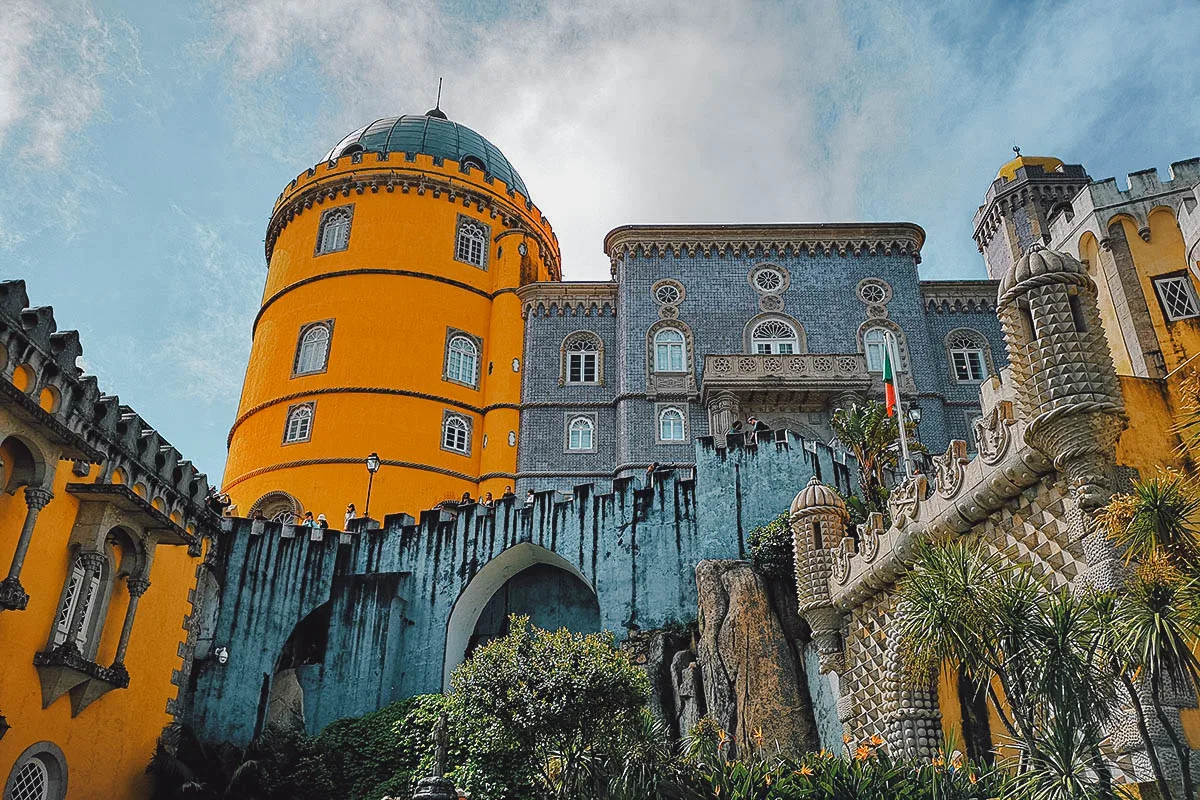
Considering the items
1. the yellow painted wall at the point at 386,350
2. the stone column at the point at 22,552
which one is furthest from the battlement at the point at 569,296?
the stone column at the point at 22,552

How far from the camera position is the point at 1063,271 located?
1164cm

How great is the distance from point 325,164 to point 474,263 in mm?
6718

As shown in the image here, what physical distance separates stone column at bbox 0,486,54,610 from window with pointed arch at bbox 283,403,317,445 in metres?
15.1

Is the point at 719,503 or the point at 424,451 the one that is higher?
the point at 424,451

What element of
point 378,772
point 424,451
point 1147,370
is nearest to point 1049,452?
point 1147,370

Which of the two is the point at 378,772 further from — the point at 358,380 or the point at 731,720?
the point at 358,380

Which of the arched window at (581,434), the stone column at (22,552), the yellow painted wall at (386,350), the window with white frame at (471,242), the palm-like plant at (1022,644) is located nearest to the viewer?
the palm-like plant at (1022,644)

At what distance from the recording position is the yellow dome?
3747 cm

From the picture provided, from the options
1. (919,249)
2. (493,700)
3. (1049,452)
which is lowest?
(493,700)

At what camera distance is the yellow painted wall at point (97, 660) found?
14859 mm

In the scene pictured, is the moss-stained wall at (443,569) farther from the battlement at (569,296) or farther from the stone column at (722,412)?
the battlement at (569,296)

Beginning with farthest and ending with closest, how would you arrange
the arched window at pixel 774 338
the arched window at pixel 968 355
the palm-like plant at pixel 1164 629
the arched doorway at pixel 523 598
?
the arched window at pixel 968 355 < the arched window at pixel 774 338 < the arched doorway at pixel 523 598 < the palm-like plant at pixel 1164 629

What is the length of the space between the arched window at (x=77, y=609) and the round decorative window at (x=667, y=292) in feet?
66.1

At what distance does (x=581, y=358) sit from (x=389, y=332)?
6304 millimetres
